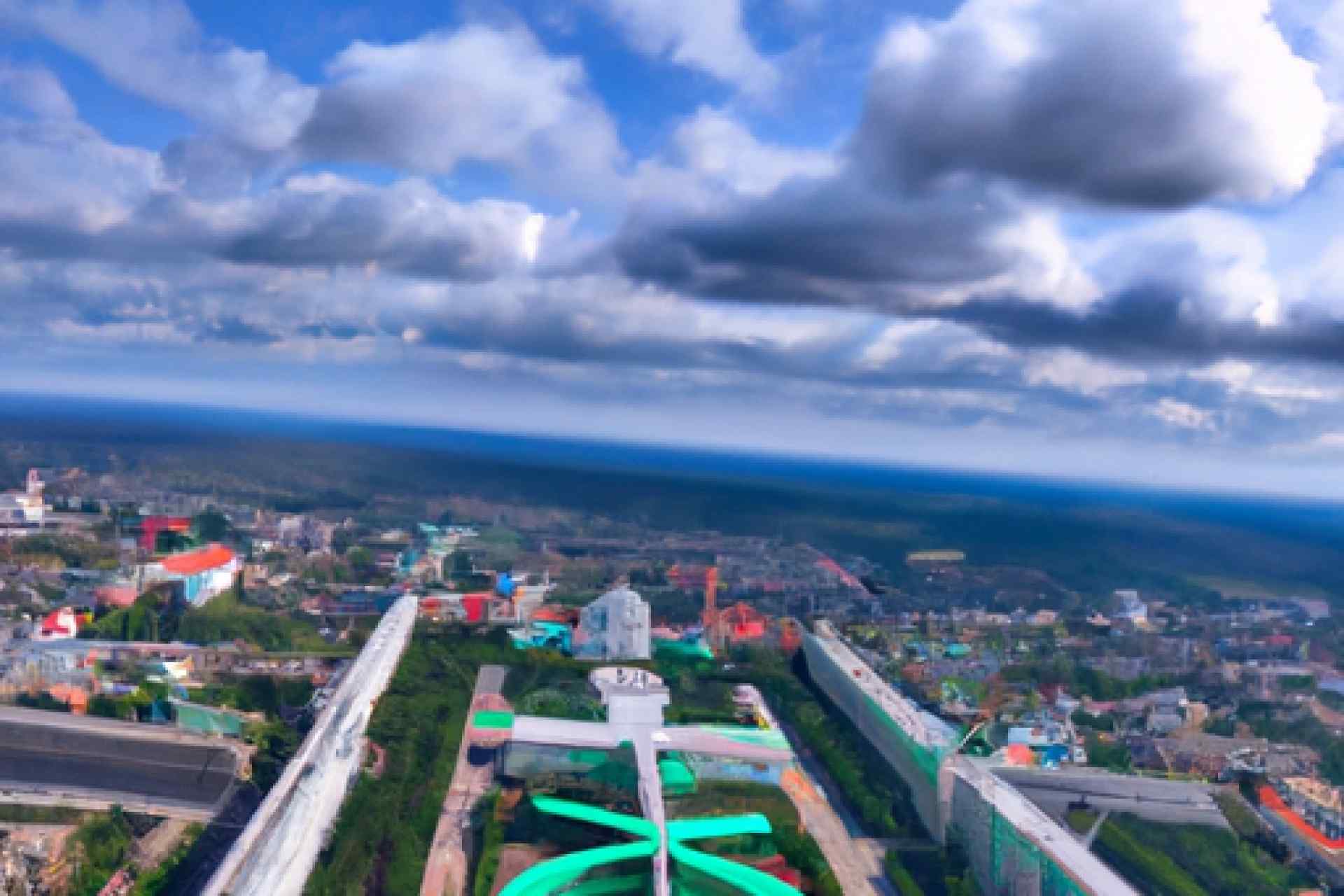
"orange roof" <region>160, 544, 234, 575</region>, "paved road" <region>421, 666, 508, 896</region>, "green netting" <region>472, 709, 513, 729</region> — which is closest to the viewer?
"paved road" <region>421, 666, 508, 896</region>

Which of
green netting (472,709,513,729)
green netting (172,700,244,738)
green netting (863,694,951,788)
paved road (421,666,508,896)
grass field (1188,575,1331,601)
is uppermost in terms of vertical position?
grass field (1188,575,1331,601)

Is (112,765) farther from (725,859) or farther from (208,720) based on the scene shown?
(725,859)

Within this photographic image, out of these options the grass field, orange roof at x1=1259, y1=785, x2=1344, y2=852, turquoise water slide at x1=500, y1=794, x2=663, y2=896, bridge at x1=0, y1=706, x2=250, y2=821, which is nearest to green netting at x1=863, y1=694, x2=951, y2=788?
turquoise water slide at x1=500, y1=794, x2=663, y2=896

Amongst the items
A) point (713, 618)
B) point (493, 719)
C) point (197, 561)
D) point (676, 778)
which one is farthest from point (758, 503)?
point (676, 778)

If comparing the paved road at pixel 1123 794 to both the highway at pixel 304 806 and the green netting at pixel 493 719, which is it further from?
the highway at pixel 304 806

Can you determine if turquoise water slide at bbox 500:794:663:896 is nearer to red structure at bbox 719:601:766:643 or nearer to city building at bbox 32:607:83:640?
red structure at bbox 719:601:766:643

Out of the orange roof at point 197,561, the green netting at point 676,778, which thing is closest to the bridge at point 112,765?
the green netting at point 676,778
